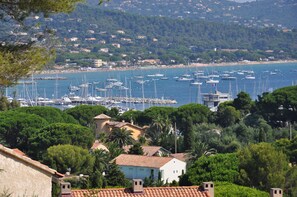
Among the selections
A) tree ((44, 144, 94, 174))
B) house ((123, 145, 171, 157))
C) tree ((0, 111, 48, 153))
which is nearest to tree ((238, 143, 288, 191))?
tree ((44, 144, 94, 174))

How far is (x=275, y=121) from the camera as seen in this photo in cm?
4519

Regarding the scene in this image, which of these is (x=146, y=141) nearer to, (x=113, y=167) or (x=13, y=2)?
(x=113, y=167)

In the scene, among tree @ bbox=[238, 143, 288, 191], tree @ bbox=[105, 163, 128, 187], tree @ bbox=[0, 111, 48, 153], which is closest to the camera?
tree @ bbox=[238, 143, 288, 191]

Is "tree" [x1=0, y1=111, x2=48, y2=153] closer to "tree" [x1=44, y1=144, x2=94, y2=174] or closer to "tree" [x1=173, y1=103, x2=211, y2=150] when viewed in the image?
"tree" [x1=44, y1=144, x2=94, y2=174]

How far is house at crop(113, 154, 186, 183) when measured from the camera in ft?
100

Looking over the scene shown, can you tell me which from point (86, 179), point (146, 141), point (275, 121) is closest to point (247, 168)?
point (86, 179)

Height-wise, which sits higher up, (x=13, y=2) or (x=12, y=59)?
(x=13, y=2)

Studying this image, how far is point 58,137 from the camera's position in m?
34.8

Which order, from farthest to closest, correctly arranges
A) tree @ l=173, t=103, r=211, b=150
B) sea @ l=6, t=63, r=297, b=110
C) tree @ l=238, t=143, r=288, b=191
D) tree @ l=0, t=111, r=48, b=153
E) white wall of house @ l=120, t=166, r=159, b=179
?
sea @ l=6, t=63, r=297, b=110 < tree @ l=173, t=103, r=211, b=150 < tree @ l=0, t=111, r=48, b=153 < white wall of house @ l=120, t=166, r=159, b=179 < tree @ l=238, t=143, r=288, b=191

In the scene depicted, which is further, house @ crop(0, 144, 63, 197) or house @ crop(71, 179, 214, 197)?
house @ crop(71, 179, 214, 197)

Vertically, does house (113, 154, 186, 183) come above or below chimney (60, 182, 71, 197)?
below

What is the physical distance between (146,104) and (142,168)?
211 ft

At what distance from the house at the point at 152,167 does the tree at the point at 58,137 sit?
3.93 meters

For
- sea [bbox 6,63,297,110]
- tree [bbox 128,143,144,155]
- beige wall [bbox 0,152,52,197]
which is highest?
beige wall [bbox 0,152,52,197]
